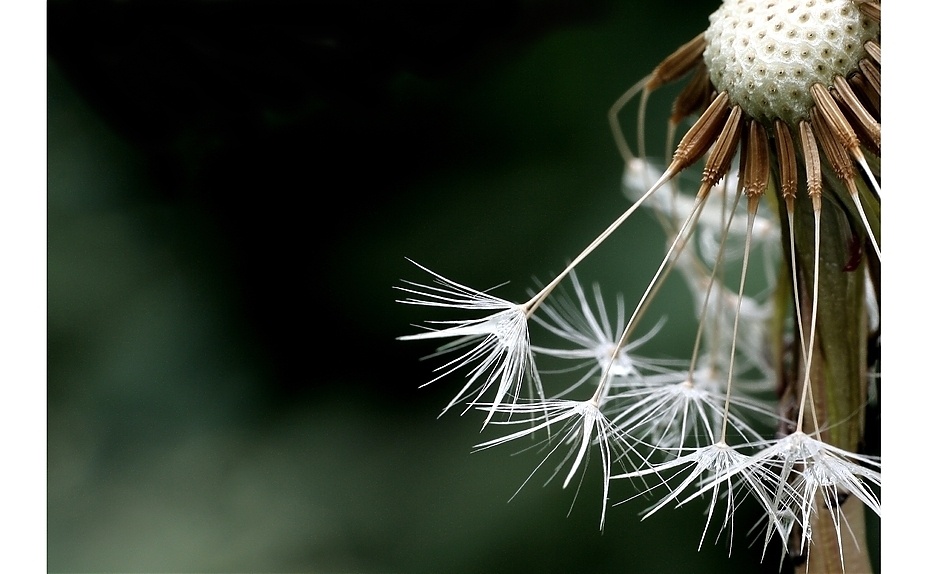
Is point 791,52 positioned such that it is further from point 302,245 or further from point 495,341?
point 302,245

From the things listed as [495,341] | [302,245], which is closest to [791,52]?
[495,341]

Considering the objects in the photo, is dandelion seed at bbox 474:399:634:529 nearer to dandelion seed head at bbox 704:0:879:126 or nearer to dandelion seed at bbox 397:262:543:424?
dandelion seed at bbox 397:262:543:424

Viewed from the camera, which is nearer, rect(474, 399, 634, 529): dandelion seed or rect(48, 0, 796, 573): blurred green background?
rect(474, 399, 634, 529): dandelion seed

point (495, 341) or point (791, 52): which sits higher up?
point (791, 52)

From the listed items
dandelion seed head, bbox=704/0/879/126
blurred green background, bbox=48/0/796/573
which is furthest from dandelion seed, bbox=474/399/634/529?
blurred green background, bbox=48/0/796/573

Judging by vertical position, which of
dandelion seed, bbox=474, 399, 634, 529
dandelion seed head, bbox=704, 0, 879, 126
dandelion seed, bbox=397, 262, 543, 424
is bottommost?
dandelion seed, bbox=474, 399, 634, 529

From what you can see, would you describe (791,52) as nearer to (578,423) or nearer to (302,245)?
(578,423)

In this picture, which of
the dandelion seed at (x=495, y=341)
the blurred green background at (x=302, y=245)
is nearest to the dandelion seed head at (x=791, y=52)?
the dandelion seed at (x=495, y=341)

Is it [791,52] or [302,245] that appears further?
[302,245]
